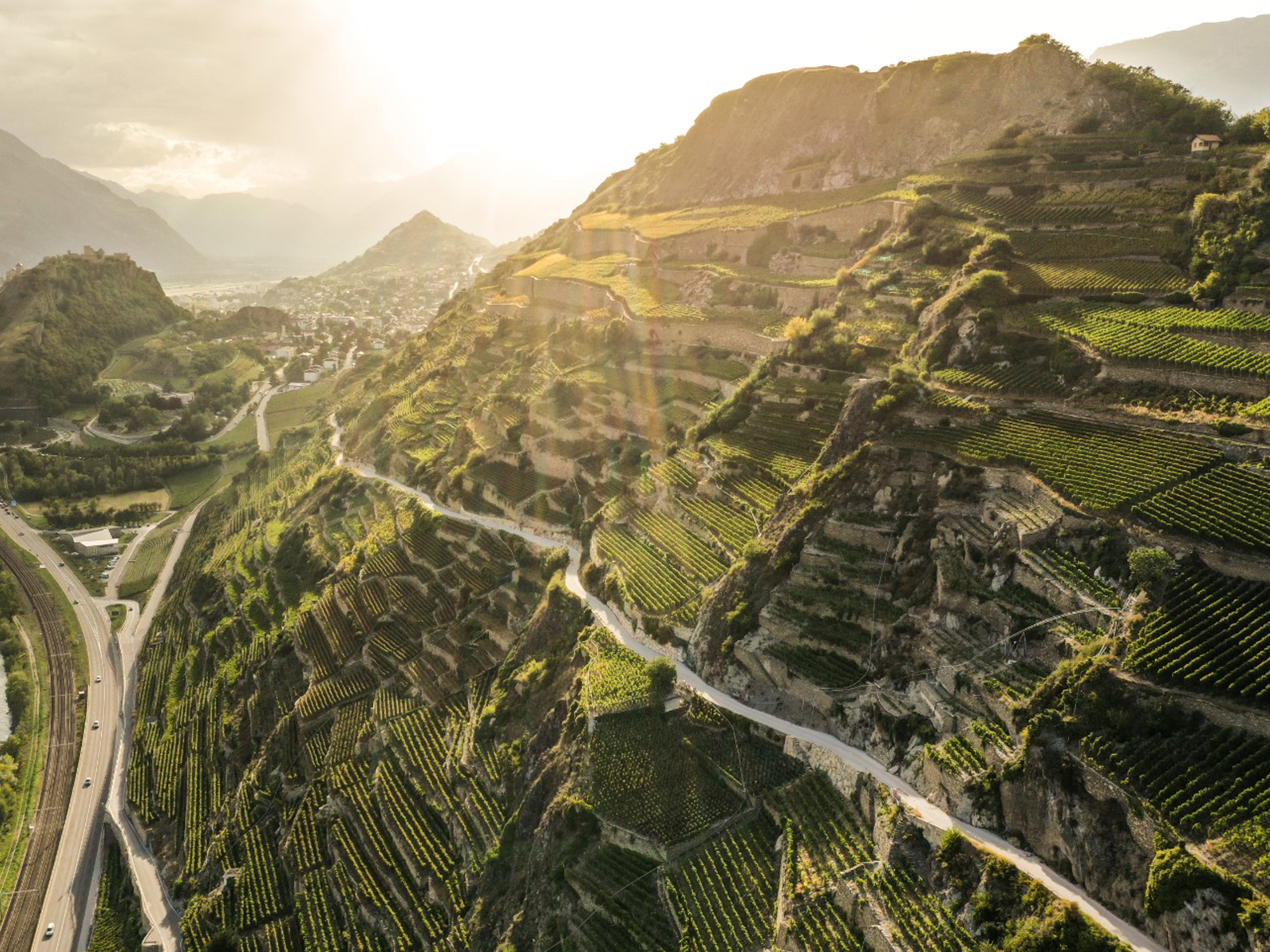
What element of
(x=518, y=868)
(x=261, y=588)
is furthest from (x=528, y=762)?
(x=261, y=588)

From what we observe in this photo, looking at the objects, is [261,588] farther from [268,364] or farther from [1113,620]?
[268,364]

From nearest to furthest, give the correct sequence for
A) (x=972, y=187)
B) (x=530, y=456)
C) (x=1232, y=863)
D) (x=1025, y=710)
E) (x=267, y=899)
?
(x=1232, y=863)
(x=1025, y=710)
(x=267, y=899)
(x=972, y=187)
(x=530, y=456)

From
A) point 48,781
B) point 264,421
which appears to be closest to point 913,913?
point 48,781

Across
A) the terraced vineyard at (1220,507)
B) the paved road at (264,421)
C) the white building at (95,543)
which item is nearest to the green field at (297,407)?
the paved road at (264,421)

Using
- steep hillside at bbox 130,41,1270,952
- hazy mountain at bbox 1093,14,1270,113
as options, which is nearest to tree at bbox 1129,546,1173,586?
steep hillside at bbox 130,41,1270,952

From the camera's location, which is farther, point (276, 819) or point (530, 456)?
point (530, 456)

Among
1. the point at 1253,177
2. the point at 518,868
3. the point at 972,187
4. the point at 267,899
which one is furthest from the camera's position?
the point at 972,187

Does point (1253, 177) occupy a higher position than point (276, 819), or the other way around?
point (1253, 177)

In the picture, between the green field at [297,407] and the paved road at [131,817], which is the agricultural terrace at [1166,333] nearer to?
the paved road at [131,817]
